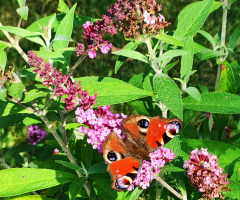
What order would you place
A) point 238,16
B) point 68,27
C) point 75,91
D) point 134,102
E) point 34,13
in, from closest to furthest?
point 75,91, point 68,27, point 134,102, point 238,16, point 34,13

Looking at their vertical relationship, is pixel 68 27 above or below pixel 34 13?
below

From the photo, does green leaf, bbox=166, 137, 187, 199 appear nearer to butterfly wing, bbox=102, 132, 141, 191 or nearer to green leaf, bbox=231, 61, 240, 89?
butterfly wing, bbox=102, 132, 141, 191

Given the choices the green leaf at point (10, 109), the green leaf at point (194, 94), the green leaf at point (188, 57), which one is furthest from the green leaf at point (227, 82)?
the green leaf at point (10, 109)

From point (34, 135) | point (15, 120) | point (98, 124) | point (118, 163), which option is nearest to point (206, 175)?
point (118, 163)

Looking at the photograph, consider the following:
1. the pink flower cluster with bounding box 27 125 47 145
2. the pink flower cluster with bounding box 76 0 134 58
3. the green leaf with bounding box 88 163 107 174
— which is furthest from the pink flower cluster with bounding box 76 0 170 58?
the pink flower cluster with bounding box 27 125 47 145

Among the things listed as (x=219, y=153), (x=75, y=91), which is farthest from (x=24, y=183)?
(x=219, y=153)

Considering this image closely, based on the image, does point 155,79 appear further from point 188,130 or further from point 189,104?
point 188,130
